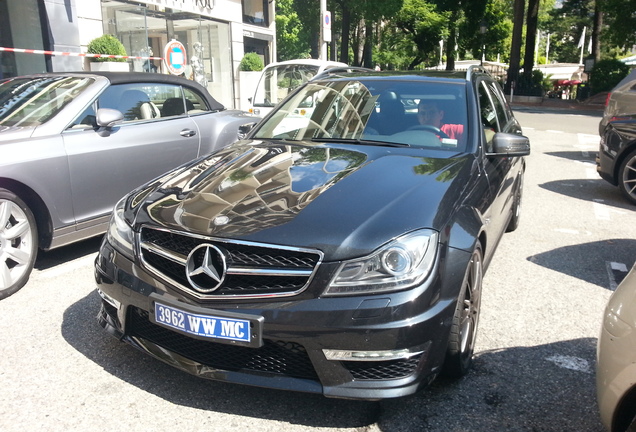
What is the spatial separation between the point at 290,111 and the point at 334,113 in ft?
1.44

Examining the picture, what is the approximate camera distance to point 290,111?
4680 millimetres

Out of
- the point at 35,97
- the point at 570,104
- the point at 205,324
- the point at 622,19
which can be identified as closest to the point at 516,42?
the point at 570,104

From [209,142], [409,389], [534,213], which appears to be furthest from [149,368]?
[534,213]

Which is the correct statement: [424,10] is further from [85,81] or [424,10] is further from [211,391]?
[211,391]

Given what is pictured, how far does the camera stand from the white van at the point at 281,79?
40.8 ft

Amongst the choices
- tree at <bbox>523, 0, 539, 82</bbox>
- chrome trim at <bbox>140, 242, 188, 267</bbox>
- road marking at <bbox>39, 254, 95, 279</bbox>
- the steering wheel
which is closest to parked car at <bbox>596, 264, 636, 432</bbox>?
chrome trim at <bbox>140, 242, 188, 267</bbox>

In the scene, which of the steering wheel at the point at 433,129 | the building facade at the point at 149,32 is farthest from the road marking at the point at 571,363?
the building facade at the point at 149,32

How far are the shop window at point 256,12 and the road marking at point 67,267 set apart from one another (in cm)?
1959

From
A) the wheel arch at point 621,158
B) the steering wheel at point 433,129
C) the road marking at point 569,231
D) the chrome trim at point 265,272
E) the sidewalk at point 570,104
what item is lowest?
the sidewalk at point 570,104

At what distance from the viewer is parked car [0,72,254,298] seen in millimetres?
4492

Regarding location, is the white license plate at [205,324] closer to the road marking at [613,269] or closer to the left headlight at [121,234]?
the left headlight at [121,234]

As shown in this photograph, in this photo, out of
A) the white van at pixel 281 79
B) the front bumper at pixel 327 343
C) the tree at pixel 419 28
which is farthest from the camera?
the tree at pixel 419 28

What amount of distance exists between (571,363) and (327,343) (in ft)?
5.53

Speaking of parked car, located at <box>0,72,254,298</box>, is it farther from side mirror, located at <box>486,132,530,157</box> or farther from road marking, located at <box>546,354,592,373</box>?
road marking, located at <box>546,354,592,373</box>
